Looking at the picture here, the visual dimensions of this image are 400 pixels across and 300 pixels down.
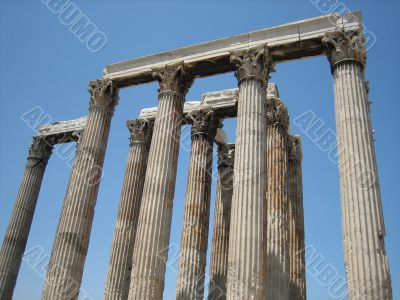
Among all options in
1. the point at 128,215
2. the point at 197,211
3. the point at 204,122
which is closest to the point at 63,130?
the point at 128,215

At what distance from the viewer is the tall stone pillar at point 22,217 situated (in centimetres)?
2547

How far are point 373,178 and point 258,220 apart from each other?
420 centimetres

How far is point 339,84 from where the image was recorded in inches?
657

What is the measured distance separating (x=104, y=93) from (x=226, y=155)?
846cm

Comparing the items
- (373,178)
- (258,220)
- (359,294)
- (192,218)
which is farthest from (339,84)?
(192,218)

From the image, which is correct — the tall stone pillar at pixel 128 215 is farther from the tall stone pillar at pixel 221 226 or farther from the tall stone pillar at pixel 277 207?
the tall stone pillar at pixel 277 207

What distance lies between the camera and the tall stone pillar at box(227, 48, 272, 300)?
1451cm

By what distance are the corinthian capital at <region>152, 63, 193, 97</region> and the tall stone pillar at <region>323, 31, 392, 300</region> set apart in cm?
678

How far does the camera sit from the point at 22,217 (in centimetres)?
2686

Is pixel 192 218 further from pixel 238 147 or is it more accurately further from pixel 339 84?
pixel 339 84

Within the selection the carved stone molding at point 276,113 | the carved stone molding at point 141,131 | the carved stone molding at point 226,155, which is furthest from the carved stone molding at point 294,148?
the carved stone molding at point 141,131

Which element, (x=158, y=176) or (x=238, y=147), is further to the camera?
(x=158, y=176)

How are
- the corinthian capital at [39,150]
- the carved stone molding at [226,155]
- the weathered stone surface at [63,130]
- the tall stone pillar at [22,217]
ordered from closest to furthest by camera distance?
the tall stone pillar at [22,217]
the carved stone molding at [226,155]
the weathered stone surface at [63,130]
the corinthian capital at [39,150]

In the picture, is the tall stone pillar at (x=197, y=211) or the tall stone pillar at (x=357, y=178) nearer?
the tall stone pillar at (x=357, y=178)
